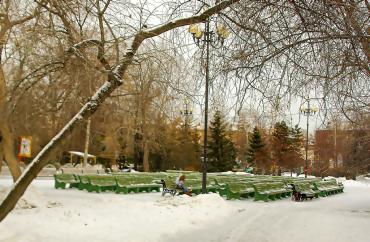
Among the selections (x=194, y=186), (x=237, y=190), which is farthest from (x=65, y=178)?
(x=237, y=190)

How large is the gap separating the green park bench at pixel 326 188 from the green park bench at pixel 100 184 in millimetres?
10767

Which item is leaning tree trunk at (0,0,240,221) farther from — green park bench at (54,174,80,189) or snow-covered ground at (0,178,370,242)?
green park bench at (54,174,80,189)

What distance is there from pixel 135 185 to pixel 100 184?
1.68 metres

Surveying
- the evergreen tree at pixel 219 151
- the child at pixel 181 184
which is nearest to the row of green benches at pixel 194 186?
the child at pixel 181 184

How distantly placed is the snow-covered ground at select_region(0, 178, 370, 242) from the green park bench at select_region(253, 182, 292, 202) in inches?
109

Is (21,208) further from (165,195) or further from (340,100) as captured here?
(340,100)

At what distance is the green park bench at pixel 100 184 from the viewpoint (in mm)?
21984

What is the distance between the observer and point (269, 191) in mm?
20672

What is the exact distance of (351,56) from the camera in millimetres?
6980

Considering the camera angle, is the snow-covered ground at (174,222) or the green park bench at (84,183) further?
the green park bench at (84,183)

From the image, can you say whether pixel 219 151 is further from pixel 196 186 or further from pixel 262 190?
pixel 262 190

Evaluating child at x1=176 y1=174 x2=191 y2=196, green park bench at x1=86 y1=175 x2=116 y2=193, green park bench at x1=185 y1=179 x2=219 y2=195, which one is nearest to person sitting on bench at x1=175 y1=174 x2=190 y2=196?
child at x1=176 y1=174 x2=191 y2=196

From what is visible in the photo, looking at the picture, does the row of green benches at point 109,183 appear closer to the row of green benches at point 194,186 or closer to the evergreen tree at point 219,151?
the row of green benches at point 194,186

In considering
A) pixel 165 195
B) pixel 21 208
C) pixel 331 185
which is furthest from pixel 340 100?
pixel 331 185
